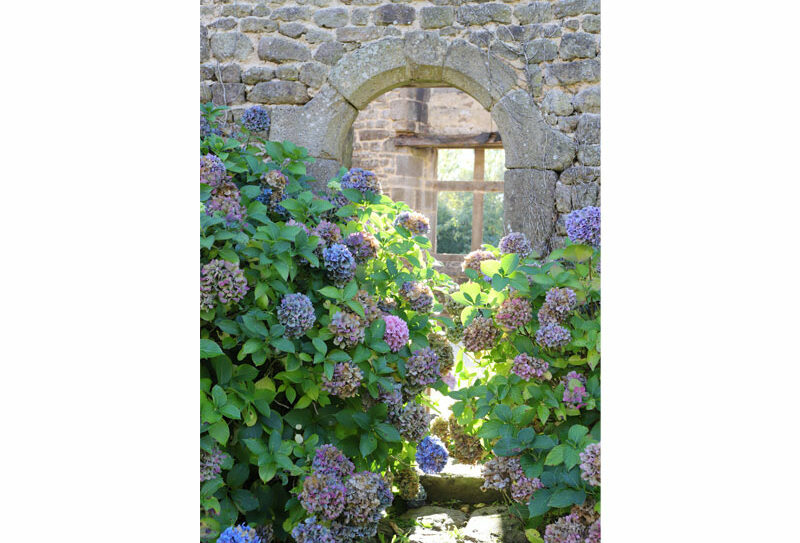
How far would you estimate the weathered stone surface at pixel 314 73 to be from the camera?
4371 mm

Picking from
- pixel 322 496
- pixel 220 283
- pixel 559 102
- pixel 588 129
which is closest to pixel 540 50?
pixel 559 102

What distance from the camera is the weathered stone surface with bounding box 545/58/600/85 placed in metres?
4.09

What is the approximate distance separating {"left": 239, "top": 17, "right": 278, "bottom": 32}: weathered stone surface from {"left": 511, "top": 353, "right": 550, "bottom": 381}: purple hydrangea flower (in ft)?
10.6

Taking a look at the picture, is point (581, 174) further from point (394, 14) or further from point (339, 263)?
point (339, 263)

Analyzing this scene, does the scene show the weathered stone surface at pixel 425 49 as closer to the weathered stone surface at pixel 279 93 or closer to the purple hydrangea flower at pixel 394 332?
the weathered stone surface at pixel 279 93

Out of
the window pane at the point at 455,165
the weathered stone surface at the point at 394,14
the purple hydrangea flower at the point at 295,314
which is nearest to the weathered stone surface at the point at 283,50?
the weathered stone surface at the point at 394,14

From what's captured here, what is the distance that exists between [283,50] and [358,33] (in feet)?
1.61

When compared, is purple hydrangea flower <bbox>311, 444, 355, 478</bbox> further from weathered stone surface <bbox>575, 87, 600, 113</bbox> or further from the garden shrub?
weathered stone surface <bbox>575, 87, 600, 113</bbox>

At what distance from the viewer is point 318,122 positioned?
14.3 feet

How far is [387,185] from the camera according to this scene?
9633 mm

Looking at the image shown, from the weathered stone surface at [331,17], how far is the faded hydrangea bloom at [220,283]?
9.39 feet

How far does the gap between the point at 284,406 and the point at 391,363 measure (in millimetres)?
370

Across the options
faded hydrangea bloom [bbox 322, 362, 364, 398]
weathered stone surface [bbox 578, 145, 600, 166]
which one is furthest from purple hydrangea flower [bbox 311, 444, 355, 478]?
weathered stone surface [bbox 578, 145, 600, 166]
